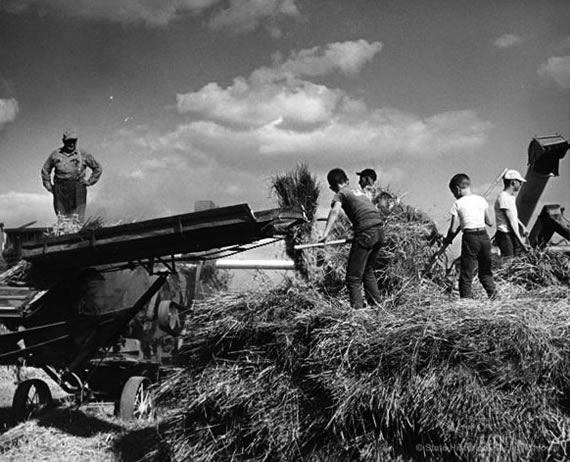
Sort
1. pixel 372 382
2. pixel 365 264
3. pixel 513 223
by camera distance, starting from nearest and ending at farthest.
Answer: pixel 372 382, pixel 365 264, pixel 513 223

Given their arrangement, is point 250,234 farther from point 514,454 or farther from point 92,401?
point 92,401

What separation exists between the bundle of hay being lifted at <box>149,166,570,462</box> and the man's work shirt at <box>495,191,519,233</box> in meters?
1.53

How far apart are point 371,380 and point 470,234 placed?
2.14 metres

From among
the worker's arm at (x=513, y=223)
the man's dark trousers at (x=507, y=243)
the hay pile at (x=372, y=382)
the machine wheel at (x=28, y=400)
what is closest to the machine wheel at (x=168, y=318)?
the machine wheel at (x=28, y=400)

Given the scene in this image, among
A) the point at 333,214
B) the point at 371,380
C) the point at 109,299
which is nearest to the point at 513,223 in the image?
the point at 333,214

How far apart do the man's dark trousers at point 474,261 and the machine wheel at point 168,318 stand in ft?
12.3

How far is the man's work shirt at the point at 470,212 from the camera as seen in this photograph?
6.29m

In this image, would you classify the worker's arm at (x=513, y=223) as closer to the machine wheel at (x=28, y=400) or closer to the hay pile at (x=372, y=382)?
the hay pile at (x=372, y=382)

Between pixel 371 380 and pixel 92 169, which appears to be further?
pixel 92 169

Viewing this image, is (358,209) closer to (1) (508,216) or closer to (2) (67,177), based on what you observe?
(1) (508,216)

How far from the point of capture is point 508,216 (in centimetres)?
749

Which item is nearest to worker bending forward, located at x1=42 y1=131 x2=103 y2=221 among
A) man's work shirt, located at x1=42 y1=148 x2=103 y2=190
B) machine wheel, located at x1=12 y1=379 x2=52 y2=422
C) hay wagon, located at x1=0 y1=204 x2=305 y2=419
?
man's work shirt, located at x1=42 y1=148 x2=103 y2=190

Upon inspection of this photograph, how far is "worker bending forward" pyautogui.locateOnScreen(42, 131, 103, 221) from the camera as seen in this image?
10.5 m

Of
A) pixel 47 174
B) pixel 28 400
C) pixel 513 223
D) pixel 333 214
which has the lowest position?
pixel 28 400
